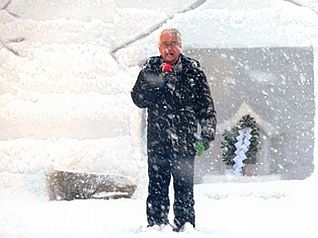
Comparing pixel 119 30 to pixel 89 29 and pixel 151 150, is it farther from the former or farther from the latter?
pixel 151 150

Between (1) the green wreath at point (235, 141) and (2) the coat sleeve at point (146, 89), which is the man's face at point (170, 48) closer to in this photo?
(2) the coat sleeve at point (146, 89)

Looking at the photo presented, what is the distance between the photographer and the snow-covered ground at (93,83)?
1.37 metres

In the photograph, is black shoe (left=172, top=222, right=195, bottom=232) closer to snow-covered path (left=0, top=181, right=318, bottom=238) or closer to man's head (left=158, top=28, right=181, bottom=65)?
snow-covered path (left=0, top=181, right=318, bottom=238)

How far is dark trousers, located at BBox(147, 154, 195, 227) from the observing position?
126 centimetres

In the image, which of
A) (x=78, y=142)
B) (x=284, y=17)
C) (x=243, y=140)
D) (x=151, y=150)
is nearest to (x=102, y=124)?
(x=78, y=142)

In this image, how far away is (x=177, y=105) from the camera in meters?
1.26

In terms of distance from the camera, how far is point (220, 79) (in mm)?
1368

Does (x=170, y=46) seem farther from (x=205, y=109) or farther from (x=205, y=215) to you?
(x=205, y=215)

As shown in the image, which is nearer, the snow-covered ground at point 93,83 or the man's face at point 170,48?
the man's face at point 170,48

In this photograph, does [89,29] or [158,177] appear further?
[89,29]

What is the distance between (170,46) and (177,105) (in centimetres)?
11

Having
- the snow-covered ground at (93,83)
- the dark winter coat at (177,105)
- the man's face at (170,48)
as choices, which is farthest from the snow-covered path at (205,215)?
the man's face at (170,48)

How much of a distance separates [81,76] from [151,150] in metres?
0.26

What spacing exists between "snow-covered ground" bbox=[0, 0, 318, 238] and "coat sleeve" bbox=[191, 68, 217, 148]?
15 centimetres
